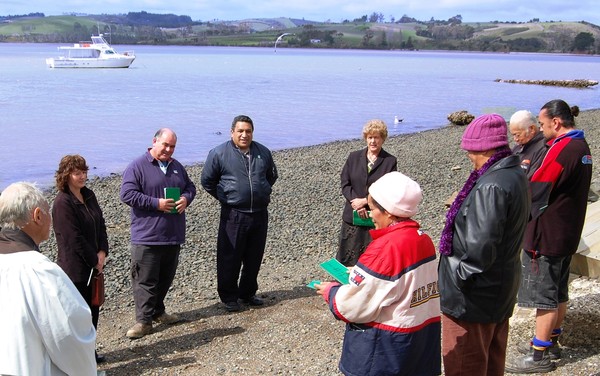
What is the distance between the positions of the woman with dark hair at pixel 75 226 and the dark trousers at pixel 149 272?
0.72 meters

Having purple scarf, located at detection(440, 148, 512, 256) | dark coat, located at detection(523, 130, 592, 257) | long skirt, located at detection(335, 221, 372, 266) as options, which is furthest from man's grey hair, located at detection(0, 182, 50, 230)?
long skirt, located at detection(335, 221, 372, 266)

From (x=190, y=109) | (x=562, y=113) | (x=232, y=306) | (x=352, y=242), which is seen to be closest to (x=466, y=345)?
(x=562, y=113)

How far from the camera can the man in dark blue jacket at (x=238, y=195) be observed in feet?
21.9

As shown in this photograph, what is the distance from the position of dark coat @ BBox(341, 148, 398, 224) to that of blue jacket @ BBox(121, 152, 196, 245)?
1.71 meters

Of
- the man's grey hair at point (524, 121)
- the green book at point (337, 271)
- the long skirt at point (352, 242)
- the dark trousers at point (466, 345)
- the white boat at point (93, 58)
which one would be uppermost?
the man's grey hair at point (524, 121)

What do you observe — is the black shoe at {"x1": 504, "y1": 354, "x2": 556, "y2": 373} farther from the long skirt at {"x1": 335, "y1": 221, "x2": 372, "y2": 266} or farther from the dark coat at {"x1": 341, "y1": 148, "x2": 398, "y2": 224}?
the dark coat at {"x1": 341, "y1": 148, "x2": 398, "y2": 224}

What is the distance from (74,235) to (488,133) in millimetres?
3415

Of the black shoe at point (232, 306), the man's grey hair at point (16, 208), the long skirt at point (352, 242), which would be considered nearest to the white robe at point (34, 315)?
the man's grey hair at point (16, 208)

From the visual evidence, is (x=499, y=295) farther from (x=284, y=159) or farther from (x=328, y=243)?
(x=284, y=159)

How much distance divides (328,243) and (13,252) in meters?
7.70

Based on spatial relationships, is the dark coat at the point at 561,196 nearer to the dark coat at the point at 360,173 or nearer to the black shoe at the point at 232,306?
the dark coat at the point at 360,173

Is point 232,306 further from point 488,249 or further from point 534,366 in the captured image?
point 488,249

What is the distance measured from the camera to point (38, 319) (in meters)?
2.82

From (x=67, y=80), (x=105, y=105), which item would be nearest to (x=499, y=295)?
(x=105, y=105)
